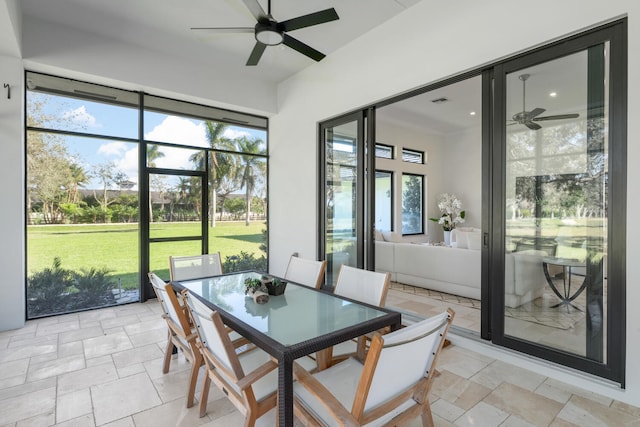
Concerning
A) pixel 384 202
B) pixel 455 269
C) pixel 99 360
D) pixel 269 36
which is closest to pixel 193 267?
pixel 99 360

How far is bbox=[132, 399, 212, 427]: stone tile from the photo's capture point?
2029mm

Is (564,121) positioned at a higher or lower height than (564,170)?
higher

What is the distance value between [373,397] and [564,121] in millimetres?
2589

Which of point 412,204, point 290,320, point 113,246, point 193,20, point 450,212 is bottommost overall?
point 290,320

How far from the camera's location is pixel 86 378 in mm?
2602

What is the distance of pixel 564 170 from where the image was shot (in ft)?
8.48

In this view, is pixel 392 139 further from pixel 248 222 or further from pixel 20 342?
pixel 20 342

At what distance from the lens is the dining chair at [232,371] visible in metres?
1.51

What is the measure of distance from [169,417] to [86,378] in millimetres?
1039

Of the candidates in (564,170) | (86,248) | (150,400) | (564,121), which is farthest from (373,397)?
(86,248)

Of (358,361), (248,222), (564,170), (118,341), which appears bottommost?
(118,341)

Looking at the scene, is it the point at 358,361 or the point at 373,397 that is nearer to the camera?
the point at 373,397

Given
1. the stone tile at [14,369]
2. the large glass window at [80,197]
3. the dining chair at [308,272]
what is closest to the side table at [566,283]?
the dining chair at [308,272]

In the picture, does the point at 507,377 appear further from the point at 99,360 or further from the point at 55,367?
the point at 55,367
